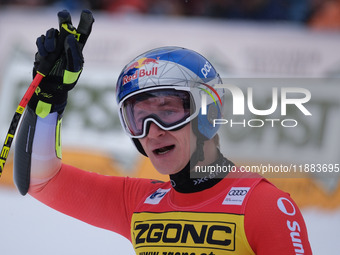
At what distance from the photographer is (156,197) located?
367cm

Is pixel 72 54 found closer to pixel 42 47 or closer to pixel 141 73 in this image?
pixel 42 47

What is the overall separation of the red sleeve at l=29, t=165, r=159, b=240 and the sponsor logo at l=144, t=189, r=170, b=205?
75 mm

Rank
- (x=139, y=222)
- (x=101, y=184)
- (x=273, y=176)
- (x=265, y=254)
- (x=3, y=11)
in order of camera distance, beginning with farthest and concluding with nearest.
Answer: (x=3, y=11), (x=273, y=176), (x=101, y=184), (x=139, y=222), (x=265, y=254)

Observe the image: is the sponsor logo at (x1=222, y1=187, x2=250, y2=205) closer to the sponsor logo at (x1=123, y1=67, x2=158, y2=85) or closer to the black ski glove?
the sponsor logo at (x1=123, y1=67, x2=158, y2=85)

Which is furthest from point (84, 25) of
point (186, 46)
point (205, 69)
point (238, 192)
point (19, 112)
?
point (186, 46)

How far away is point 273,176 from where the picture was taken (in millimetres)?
6461

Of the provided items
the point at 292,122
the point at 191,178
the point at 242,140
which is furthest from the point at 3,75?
the point at 191,178

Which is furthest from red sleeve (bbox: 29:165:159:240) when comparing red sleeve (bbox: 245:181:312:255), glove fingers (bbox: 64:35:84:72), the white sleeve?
red sleeve (bbox: 245:181:312:255)

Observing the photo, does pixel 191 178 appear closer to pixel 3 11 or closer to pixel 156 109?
pixel 156 109

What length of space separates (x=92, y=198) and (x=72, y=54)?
0.95 m

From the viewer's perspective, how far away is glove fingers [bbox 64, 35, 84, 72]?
10.7ft

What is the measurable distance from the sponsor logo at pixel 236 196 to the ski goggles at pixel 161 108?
45 centimetres

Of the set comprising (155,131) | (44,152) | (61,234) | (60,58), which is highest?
(60,58)

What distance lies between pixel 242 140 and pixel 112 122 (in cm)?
146
